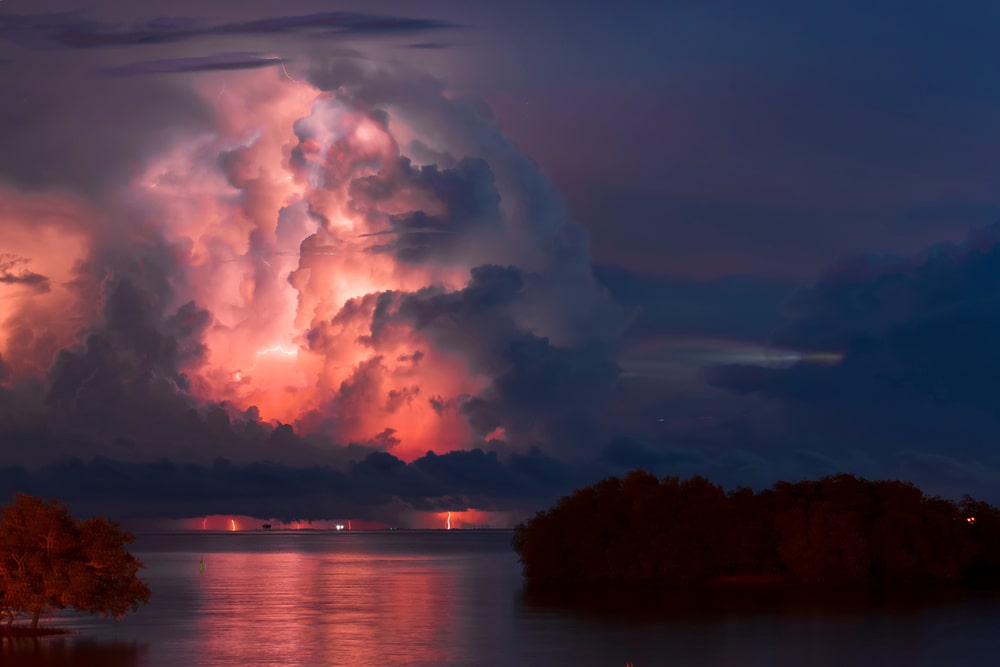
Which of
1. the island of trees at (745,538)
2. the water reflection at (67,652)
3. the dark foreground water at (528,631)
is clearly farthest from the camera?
the island of trees at (745,538)

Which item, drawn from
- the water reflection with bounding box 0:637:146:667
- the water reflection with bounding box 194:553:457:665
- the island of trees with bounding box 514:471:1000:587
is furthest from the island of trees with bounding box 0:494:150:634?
the island of trees with bounding box 514:471:1000:587

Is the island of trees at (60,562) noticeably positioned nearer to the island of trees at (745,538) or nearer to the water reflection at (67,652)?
the water reflection at (67,652)

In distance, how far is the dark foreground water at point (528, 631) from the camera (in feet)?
252

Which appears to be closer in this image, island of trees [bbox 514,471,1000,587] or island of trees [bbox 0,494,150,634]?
island of trees [bbox 0,494,150,634]

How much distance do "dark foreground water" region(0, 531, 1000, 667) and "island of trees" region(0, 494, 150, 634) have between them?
3.07 m

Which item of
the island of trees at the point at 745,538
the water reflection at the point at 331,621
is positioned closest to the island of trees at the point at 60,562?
the water reflection at the point at 331,621

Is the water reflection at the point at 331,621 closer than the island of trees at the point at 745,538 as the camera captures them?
Yes

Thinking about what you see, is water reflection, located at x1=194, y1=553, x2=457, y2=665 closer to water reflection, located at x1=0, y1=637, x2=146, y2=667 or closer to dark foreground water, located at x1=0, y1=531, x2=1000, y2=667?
dark foreground water, located at x1=0, y1=531, x2=1000, y2=667

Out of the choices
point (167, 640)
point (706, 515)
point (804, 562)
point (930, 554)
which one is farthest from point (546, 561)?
point (167, 640)

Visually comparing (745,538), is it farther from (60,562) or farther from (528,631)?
(60,562)

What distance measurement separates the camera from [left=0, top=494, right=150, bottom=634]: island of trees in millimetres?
77000

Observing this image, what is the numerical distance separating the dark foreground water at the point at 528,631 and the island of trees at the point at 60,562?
3070 mm

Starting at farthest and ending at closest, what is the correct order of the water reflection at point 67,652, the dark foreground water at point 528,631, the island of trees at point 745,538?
the island of trees at point 745,538 < the dark foreground water at point 528,631 < the water reflection at point 67,652

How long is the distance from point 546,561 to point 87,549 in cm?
8363
